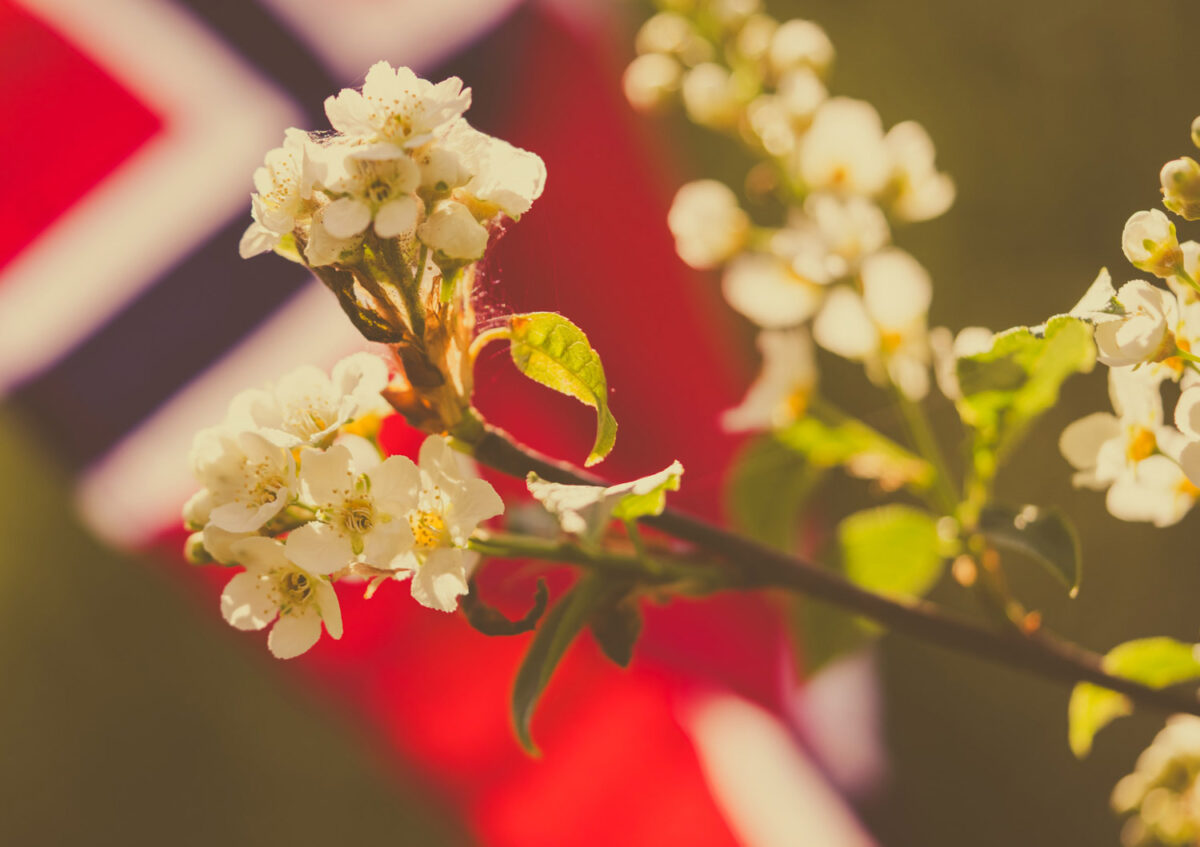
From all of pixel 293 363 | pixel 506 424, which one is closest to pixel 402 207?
pixel 506 424

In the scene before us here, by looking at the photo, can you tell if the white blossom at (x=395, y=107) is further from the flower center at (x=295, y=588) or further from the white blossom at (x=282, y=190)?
the flower center at (x=295, y=588)

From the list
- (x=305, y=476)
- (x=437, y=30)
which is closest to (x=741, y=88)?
(x=305, y=476)

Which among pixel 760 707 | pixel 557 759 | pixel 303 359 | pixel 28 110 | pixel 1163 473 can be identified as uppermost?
pixel 28 110

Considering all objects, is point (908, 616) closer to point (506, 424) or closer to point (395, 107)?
point (395, 107)

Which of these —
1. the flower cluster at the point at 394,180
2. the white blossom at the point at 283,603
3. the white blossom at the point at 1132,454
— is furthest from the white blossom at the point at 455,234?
the white blossom at the point at 1132,454

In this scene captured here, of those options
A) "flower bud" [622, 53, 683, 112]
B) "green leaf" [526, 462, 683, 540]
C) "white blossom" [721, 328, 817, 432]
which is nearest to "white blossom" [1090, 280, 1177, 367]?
"green leaf" [526, 462, 683, 540]

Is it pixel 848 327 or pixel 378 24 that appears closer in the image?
pixel 848 327

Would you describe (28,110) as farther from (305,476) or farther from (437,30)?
(305,476)
